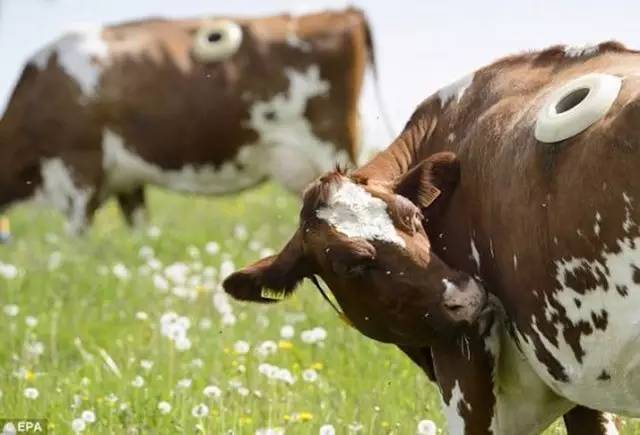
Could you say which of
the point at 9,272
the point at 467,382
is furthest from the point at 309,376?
the point at 9,272

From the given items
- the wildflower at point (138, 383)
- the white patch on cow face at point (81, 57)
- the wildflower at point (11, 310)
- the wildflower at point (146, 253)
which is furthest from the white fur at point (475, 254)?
the white patch on cow face at point (81, 57)

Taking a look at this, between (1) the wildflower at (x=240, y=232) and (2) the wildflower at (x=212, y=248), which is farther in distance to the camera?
(1) the wildflower at (x=240, y=232)

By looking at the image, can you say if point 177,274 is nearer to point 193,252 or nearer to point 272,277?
point 193,252

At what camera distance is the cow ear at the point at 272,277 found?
5297mm

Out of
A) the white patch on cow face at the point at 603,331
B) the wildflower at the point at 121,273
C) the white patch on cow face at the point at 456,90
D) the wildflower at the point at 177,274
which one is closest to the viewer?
the white patch on cow face at the point at 603,331

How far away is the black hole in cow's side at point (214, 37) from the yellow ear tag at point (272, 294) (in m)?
9.72

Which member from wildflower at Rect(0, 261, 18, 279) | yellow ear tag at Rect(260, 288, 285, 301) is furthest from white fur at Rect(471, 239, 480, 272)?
wildflower at Rect(0, 261, 18, 279)

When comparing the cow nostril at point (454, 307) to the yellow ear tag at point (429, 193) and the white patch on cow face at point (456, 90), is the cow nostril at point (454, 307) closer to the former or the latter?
the yellow ear tag at point (429, 193)

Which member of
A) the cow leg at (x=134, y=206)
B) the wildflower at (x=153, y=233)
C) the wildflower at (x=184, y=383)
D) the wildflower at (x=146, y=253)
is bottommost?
the cow leg at (x=134, y=206)

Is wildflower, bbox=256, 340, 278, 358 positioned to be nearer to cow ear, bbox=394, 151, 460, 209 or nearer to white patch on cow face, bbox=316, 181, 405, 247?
cow ear, bbox=394, 151, 460, 209

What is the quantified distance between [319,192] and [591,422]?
1.48 m

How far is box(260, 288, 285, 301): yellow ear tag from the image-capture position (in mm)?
5344

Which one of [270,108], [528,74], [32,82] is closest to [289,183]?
[270,108]

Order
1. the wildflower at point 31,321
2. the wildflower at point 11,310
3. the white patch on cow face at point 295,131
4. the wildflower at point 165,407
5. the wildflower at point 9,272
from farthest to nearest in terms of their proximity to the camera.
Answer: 1. the white patch on cow face at point 295,131
2. the wildflower at point 9,272
3. the wildflower at point 11,310
4. the wildflower at point 31,321
5. the wildflower at point 165,407
